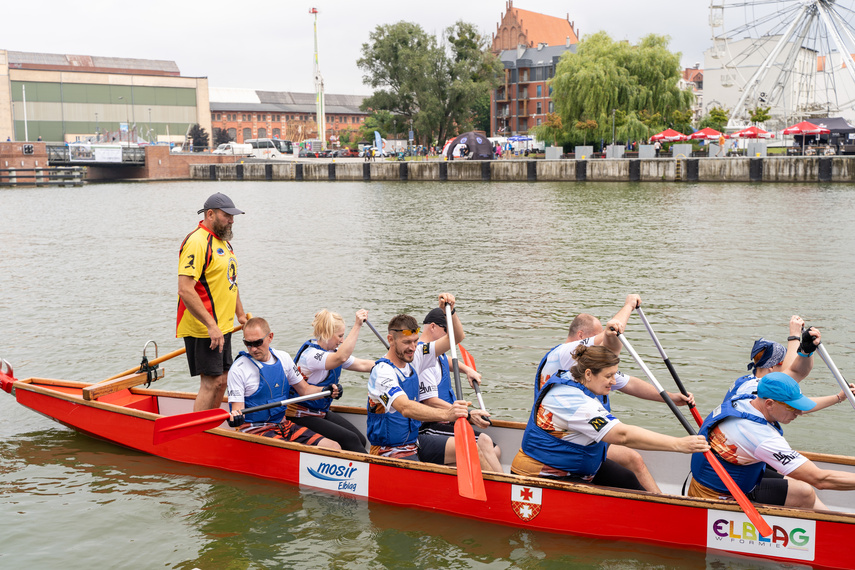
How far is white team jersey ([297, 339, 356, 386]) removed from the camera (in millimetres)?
7250

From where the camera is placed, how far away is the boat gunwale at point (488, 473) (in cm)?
541

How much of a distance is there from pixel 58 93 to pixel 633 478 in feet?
351

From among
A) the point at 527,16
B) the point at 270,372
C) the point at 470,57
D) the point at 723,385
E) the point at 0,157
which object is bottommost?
the point at 723,385

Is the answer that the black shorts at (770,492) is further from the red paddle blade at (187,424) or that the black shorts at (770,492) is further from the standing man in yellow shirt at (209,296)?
the standing man in yellow shirt at (209,296)

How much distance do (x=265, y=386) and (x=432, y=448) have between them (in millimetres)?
1620

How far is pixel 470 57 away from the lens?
75750mm

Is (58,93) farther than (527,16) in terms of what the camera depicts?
No

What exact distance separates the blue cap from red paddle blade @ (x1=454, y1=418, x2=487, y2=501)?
217cm

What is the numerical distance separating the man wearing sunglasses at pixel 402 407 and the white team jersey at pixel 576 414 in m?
0.68

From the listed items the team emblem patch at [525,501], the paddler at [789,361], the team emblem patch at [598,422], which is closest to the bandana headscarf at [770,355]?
the paddler at [789,361]

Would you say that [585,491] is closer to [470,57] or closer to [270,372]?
[270,372]

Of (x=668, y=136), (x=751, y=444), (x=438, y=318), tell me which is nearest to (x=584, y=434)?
(x=751, y=444)

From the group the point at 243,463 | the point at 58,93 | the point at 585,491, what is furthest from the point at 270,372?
the point at 58,93

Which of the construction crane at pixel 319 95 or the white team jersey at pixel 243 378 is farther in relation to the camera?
the construction crane at pixel 319 95
